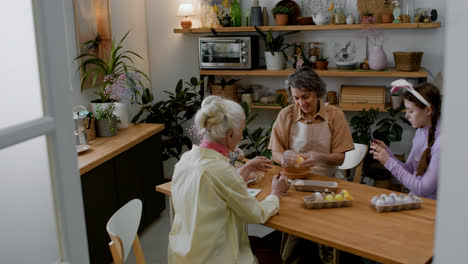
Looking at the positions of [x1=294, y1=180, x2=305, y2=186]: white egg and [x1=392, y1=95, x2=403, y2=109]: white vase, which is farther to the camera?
[x1=392, y1=95, x2=403, y2=109]: white vase

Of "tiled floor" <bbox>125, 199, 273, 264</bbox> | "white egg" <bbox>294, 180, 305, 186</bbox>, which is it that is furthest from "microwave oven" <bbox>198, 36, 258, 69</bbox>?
"white egg" <bbox>294, 180, 305, 186</bbox>

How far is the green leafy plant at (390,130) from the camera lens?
13.6 feet

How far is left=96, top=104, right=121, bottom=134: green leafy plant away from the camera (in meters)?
3.84

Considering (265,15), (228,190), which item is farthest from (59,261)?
(265,15)

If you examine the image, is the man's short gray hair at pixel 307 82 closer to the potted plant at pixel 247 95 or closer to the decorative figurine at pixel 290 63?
the decorative figurine at pixel 290 63

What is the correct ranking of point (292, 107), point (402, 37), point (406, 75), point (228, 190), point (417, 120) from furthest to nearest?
point (402, 37) < point (406, 75) < point (292, 107) < point (417, 120) < point (228, 190)

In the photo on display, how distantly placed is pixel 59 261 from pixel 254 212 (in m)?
1.27

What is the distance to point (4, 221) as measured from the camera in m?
0.85

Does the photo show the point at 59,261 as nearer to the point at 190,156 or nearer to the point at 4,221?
the point at 4,221

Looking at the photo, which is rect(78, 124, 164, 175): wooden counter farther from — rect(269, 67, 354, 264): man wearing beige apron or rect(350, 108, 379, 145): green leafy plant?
rect(350, 108, 379, 145): green leafy plant

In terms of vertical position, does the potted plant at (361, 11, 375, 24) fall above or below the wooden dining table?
above

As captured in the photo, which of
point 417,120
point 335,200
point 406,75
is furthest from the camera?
point 406,75

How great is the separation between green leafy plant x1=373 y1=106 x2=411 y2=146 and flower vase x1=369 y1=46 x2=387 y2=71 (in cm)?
42

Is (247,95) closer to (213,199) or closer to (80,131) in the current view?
(80,131)
